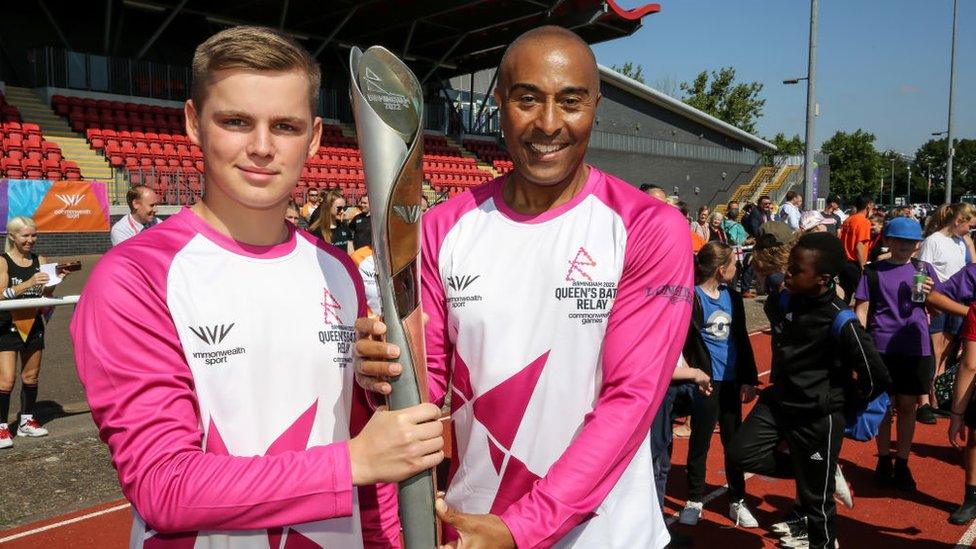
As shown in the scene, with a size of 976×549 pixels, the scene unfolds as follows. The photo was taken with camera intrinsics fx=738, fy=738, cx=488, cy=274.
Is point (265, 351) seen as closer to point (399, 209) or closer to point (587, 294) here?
point (399, 209)

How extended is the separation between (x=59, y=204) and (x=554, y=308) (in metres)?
13.9

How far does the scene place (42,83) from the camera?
1872 cm

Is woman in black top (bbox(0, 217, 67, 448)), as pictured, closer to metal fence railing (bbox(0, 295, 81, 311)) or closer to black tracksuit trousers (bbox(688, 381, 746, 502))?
metal fence railing (bbox(0, 295, 81, 311))

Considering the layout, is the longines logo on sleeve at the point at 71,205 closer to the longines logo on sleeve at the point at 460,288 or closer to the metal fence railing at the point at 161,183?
the metal fence railing at the point at 161,183

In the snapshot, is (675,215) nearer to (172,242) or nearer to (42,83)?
(172,242)

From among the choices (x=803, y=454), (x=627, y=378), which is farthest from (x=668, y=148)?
(x=627, y=378)

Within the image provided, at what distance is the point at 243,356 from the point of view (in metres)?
1.52

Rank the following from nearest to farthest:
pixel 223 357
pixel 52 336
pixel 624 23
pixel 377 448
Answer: pixel 377 448, pixel 223 357, pixel 52 336, pixel 624 23

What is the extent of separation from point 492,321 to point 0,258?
5860mm

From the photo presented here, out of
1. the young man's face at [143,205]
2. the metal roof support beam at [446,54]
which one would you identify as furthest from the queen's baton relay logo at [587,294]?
the metal roof support beam at [446,54]

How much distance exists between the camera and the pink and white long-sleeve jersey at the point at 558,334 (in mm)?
1700

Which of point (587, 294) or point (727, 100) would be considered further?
point (727, 100)

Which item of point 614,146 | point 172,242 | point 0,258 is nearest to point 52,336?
point 0,258

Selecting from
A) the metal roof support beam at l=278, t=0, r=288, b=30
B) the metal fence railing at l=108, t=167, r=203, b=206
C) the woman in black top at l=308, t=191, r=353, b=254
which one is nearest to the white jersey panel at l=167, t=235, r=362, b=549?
the woman in black top at l=308, t=191, r=353, b=254
